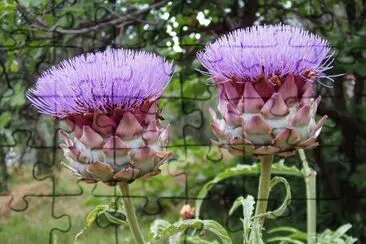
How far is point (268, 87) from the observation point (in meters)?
1.15

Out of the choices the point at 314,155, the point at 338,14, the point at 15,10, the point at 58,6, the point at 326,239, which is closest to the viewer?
the point at 326,239

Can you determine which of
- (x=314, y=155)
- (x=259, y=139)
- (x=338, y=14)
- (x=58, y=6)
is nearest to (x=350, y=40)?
(x=338, y=14)

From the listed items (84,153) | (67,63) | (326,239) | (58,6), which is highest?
(58,6)

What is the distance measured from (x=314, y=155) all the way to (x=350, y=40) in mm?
456

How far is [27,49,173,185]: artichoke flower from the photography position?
1119 millimetres

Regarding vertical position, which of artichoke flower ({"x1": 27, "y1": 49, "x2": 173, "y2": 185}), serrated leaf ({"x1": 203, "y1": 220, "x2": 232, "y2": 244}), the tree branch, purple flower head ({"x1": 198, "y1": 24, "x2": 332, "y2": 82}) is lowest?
serrated leaf ({"x1": 203, "y1": 220, "x2": 232, "y2": 244})

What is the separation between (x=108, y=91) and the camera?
112 cm

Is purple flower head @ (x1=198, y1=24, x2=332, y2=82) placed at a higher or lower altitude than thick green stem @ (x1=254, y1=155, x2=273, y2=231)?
higher

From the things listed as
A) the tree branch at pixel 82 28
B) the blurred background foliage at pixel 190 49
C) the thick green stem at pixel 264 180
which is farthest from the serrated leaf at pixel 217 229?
the tree branch at pixel 82 28

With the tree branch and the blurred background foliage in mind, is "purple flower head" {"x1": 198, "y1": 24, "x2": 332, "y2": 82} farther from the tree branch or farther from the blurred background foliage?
the tree branch

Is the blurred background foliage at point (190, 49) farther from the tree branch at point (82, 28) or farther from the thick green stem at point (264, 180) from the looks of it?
the thick green stem at point (264, 180)

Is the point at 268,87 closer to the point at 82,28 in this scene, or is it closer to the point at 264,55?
the point at 264,55

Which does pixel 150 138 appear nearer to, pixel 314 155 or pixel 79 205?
pixel 314 155

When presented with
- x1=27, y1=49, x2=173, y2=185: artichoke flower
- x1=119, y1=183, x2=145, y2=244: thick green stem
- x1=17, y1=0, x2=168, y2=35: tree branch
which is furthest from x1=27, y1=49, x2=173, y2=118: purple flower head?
x1=17, y1=0, x2=168, y2=35: tree branch
